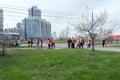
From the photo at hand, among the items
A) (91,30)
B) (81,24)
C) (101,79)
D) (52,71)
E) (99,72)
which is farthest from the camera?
(81,24)

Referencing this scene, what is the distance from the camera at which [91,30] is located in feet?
104

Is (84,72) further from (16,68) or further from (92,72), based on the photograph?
(16,68)

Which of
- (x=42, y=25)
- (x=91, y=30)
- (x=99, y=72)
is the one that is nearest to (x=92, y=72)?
(x=99, y=72)

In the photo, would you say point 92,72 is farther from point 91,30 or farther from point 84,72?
point 91,30

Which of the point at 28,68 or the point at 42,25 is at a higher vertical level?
the point at 42,25

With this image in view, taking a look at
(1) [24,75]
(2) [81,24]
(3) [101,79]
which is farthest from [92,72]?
(2) [81,24]

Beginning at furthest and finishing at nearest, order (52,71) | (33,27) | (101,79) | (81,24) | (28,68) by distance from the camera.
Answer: (33,27) < (81,24) < (28,68) < (52,71) < (101,79)

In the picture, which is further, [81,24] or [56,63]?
[81,24]

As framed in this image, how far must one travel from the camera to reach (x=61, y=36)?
380 feet

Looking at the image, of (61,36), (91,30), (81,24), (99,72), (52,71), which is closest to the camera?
(99,72)

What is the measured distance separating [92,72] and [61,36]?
104m

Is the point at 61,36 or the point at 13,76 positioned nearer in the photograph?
the point at 13,76

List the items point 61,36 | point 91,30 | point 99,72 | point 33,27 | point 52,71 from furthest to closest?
point 61,36 → point 33,27 → point 91,30 → point 52,71 → point 99,72

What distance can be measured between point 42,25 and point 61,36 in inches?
455
